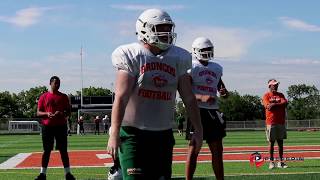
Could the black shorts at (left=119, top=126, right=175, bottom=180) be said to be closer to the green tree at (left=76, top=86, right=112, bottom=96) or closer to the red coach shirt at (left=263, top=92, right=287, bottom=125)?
the red coach shirt at (left=263, top=92, right=287, bottom=125)

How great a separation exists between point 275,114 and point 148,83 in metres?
7.81

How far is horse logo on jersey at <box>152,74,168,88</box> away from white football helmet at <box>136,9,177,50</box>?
0.80 ft

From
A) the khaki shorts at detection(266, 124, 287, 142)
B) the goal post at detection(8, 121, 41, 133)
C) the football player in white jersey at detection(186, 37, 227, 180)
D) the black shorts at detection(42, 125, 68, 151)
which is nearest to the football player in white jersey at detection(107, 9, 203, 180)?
the football player in white jersey at detection(186, 37, 227, 180)

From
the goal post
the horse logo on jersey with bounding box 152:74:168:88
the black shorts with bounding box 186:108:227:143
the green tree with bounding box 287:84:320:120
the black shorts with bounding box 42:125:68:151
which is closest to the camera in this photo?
the horse logo on jersey with bounding box 152:74:168:88

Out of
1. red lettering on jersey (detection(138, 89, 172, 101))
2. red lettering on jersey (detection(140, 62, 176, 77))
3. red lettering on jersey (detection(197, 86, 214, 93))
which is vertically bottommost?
red lettering on jersey (detection(138, 89, 172, 101))

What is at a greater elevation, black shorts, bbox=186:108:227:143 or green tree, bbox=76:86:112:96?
green tree, bbox=76:86:112:96

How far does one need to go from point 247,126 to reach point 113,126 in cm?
6162

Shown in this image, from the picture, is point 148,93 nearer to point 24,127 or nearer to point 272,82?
point 272,82

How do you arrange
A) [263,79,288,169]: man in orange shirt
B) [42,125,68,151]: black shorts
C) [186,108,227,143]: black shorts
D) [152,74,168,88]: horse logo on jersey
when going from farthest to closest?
1. [263,79,288,169]: man in orange shirt
2. [42,125,68,151]: black shorts
3. [186,108,227,143]: black shorts
4. [152,74,168,88]: horse logo on jersey

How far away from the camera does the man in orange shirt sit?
40.2 feet

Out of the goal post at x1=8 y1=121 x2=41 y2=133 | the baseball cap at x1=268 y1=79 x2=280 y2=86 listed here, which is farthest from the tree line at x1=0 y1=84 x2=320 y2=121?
the baseball cap at x1=268 y1=79 x2=280 y2=86

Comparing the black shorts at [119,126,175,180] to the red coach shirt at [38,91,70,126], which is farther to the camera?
the red coach shirt at [38,91,70,126]

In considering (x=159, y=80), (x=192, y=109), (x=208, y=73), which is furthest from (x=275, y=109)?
(x=159, y=80)

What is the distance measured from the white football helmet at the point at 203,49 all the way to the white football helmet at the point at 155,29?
315 centimetres
